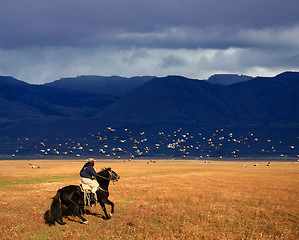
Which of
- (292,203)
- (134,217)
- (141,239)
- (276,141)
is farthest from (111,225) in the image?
(276,141)

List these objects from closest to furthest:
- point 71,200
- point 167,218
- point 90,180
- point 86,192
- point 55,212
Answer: point 55,212 < point 71,200 < point 86,192 < point 167,218 < point 90,180

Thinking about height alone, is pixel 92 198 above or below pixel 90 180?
below

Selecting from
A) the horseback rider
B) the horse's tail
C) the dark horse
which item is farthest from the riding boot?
the horse's tail

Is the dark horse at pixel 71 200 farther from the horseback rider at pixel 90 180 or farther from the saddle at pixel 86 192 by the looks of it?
the horseback rider at pixel 90 180

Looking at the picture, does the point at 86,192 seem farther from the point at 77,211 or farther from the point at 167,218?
the point at 167,218

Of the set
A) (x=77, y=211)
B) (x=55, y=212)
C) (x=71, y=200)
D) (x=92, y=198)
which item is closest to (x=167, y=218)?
(x=92, y=198)

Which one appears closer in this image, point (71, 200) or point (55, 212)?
point (55, 212)

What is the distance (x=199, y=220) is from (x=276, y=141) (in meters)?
185

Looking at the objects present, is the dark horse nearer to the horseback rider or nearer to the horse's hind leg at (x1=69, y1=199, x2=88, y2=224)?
the horse's hind leg at (x1=69, y1=199, x2=88, y2=224)

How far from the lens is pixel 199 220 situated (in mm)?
22047

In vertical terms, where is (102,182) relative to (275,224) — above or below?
above

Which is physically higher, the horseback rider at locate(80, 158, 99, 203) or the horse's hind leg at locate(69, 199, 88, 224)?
the horseback rider at locate(80, 158, 99, 203)

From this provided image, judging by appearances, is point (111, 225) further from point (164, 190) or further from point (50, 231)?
point (164, 190)

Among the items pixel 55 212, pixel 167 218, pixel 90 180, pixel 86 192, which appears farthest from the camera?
pixel 90 180
